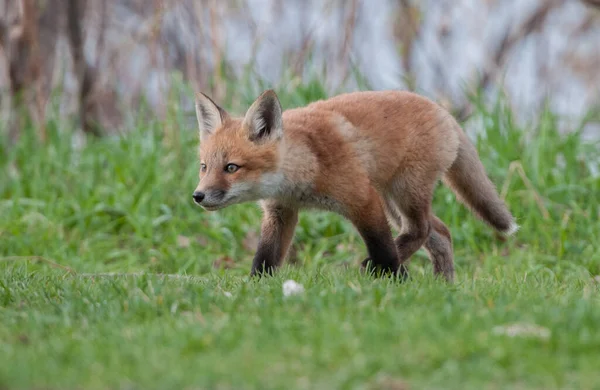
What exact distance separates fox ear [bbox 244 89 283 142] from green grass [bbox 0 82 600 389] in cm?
88

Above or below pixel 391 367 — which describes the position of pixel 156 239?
below

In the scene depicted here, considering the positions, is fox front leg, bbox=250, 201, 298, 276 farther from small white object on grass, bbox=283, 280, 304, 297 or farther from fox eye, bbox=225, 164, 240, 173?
small white object on grass, bbox=283, 280, 304, 297

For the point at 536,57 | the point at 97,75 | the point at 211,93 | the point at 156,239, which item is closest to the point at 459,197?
the point at 156,239

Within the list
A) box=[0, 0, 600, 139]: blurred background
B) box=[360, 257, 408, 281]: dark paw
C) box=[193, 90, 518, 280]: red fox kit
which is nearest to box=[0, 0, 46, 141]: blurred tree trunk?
box=[0, 0, 600, 139]: blurred background

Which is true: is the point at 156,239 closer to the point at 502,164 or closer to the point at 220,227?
the point at 220,227

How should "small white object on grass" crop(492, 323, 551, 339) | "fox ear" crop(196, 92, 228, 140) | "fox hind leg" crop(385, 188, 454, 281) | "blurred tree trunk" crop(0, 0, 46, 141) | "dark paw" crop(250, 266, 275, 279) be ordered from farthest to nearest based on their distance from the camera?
"blurred tree trunk" crop(0, 0, 46, 141), "fox hind leg" crop(385, 188, 454, 281), "fox ear" crop(196, 92, 228, 140), "dark paw" crop(250, 266, 275, 279), "small white object on grass" crop(492, 323, 551, 339)

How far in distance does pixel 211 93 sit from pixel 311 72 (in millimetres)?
1303

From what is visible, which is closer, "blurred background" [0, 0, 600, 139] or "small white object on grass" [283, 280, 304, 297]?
"small white object on grass" [283, 280, 304, 297]

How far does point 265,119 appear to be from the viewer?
16.8 ft

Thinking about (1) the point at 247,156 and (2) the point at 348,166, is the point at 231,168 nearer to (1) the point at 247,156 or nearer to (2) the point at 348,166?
(1) the point at 247,156

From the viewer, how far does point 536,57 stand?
1579 centimetres

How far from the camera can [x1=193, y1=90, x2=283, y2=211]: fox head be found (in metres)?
4.95

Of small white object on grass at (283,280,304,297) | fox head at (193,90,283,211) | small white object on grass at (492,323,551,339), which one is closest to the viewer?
small white object on grass at (492,323,551,339)

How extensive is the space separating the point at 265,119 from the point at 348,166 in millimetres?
617
